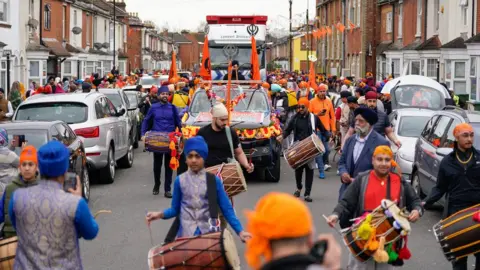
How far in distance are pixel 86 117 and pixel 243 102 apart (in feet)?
11.7

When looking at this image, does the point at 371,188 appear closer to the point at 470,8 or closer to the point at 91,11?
the point at 470,8

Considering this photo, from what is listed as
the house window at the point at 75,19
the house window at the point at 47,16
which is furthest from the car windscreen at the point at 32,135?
the house window at the point at 75,19

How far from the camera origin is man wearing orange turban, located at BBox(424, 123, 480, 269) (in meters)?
8.46

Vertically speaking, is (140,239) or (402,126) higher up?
(402,126)

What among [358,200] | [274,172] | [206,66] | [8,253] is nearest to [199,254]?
→ [8,253]

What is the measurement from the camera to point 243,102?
719 inches

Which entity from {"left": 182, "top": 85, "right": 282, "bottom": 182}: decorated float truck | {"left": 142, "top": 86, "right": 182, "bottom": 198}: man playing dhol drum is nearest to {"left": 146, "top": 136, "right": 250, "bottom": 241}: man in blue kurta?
{"left": 142, "top": 86, "right": 182, "bottom": 198}: man playing dhol drum

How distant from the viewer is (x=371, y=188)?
7.47 m

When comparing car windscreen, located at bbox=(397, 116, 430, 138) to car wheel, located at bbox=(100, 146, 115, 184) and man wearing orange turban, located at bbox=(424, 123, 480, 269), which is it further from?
man wearing orange turban, located at bbox=(424, 123, 480, 269)

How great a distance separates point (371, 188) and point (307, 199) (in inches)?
284


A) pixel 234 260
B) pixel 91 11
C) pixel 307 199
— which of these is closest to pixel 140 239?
pixel 307 199

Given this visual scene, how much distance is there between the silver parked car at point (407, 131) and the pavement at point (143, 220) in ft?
4.31

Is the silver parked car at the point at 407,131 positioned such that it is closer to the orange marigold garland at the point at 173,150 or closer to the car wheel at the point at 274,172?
the car wheel at the point at 274,172

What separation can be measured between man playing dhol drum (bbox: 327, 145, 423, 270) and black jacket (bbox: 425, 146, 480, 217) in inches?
36.0
